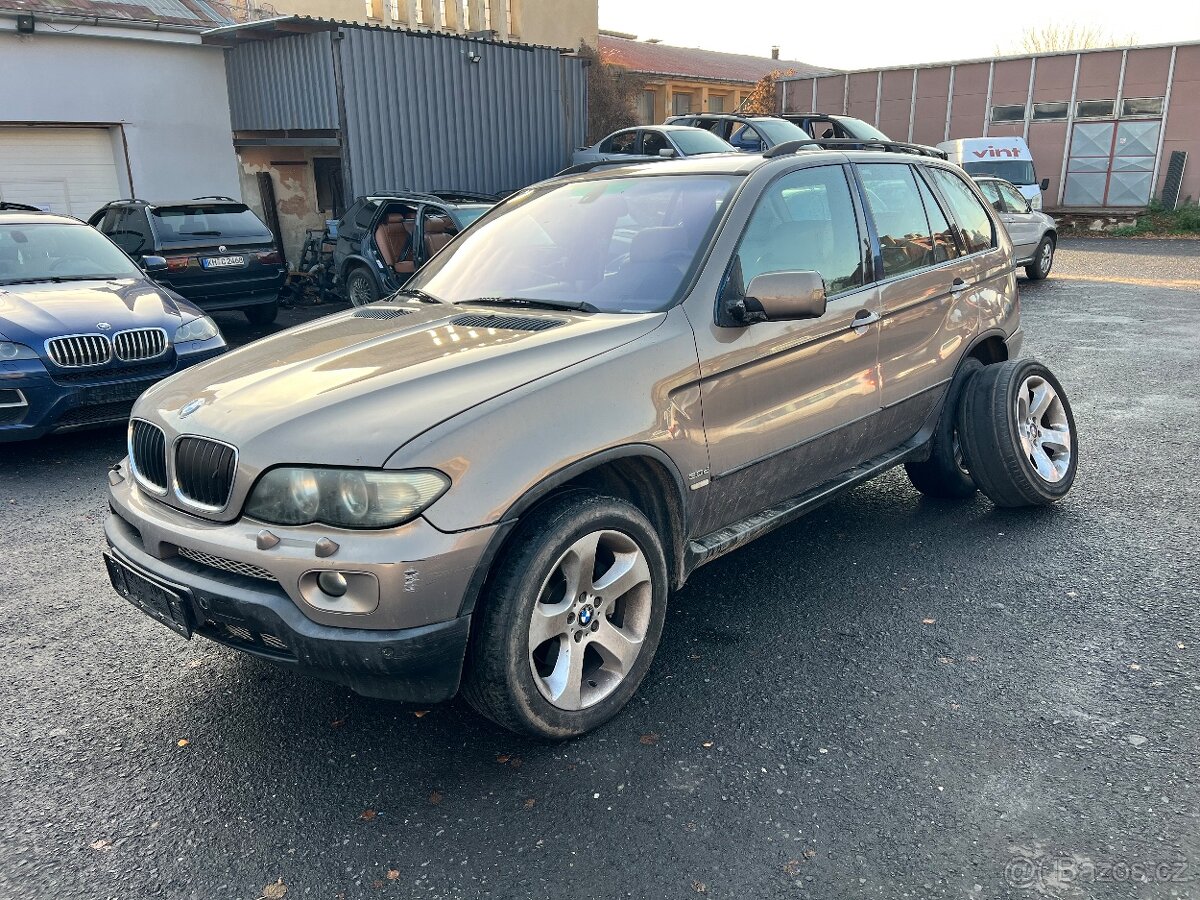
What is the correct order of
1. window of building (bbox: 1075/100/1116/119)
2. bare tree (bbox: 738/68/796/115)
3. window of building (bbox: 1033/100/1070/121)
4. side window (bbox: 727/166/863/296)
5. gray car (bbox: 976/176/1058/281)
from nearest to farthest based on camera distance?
side window (bbox: 727/166/863/296) → gray car (bbox: 976/176/1058/281) → window of building (bbox: 1075/100/1116/119) → window of building (bbox: 1033/100/1070/121) → bare tree (bbox: 738/68/796/115)

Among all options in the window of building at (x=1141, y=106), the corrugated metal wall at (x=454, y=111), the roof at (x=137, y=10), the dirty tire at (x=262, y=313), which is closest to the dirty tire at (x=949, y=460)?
the dirty tire at (x=262, y=313)

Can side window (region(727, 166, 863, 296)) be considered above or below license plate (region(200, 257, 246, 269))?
above

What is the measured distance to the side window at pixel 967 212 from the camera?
4742 millimetres

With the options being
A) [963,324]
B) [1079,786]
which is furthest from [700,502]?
[963,324]

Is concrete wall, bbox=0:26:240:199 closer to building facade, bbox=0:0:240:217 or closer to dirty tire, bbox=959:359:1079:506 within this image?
building facade, bbox=0:0:240:217

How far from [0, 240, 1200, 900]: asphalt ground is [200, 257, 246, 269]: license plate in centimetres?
690

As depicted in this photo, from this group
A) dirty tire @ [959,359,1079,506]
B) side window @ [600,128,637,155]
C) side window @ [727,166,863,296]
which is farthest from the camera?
side window @ [600,128,637,155]

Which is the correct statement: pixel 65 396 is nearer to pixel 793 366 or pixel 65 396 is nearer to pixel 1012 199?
pixel 793 366

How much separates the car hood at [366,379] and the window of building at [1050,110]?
82.6 feet

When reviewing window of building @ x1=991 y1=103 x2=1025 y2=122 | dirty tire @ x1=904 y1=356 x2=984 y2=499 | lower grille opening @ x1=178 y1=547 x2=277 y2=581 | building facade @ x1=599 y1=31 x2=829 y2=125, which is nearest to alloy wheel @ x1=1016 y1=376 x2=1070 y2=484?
dirty tire @ x1=904 y1=356 x2=984 y2=499

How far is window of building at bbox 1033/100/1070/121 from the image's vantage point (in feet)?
78.6

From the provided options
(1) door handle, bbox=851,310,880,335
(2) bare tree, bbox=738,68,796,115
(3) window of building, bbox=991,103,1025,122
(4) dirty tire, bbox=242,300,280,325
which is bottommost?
(4) dirty tire, bbox=242,300,280,325

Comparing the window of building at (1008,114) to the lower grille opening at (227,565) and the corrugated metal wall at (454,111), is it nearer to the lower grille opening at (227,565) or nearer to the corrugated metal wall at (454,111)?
the corrugated metal wall at (454,111)

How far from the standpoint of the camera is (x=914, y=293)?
422 cm
